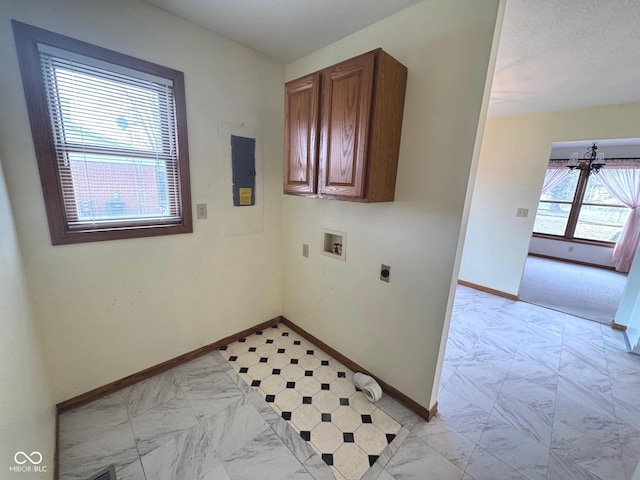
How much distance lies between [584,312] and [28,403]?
5.12 m

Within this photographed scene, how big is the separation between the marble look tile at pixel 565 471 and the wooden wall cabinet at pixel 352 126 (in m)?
1.79

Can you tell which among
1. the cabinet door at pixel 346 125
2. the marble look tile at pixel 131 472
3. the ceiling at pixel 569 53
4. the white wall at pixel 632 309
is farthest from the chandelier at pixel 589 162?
the marble look tile at pixel 131 472

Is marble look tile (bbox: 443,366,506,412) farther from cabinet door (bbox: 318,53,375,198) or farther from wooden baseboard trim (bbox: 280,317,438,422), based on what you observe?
cabinet door (bbox: 318,53,375,198)

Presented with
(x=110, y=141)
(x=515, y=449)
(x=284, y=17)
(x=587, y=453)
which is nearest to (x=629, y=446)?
(x=587, y=453)

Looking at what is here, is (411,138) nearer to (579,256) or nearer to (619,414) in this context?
(619,414)

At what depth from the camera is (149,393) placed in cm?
179

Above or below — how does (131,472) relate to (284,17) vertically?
below

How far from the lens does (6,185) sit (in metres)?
1.24

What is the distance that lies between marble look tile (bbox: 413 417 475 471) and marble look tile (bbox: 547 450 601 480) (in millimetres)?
392

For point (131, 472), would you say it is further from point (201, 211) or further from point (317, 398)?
point (201, 211)

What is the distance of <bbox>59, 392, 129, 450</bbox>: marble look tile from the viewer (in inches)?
57.4

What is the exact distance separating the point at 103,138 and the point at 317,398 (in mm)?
2225

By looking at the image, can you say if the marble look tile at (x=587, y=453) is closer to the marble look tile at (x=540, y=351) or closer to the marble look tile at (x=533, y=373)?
the marble look tile at (x=533, y=373)

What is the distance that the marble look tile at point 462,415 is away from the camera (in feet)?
5.25
